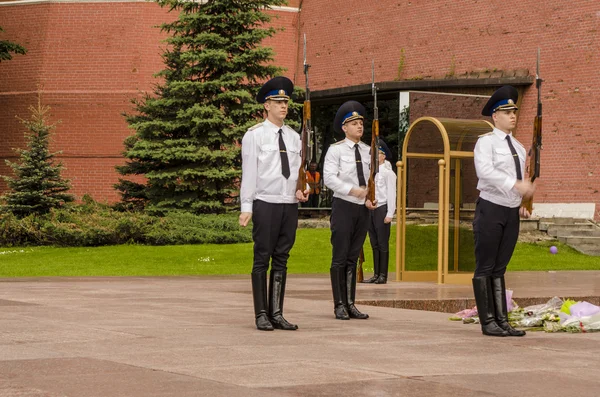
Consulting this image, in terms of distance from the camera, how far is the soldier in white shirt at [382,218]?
48.0ft

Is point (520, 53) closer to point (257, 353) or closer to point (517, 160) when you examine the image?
point (517, 160)

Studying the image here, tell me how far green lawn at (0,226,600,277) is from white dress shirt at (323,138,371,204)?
8.95 m

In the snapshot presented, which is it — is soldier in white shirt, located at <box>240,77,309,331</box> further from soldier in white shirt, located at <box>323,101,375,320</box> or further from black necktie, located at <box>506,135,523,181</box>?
black necktie, located at <box>506,135,523,181</box>

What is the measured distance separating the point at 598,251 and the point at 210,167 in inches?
344

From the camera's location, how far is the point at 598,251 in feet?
76.5

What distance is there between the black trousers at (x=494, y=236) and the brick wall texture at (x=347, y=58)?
55.5ft

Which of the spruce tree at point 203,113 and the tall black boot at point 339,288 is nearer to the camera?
the tall black boot at point 339,288

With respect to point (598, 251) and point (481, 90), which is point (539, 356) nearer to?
point (598, 251)

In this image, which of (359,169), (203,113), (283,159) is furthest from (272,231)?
(203,113)

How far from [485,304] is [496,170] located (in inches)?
41.0

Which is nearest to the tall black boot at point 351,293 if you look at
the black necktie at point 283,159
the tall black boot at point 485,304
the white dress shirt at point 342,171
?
the white dress shirt at point 342,171

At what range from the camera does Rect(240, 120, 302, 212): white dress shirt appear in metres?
8.39

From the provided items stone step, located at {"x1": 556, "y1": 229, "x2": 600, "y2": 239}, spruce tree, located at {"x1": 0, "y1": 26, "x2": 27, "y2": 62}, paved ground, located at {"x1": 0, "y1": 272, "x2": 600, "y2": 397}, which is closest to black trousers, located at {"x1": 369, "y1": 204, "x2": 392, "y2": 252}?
paved ground, located at {"x1": 0, "y1": 272, "x2": 600, "y2": 397}

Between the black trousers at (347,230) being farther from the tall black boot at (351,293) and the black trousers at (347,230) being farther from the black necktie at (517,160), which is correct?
the black necktie at (517,160)
